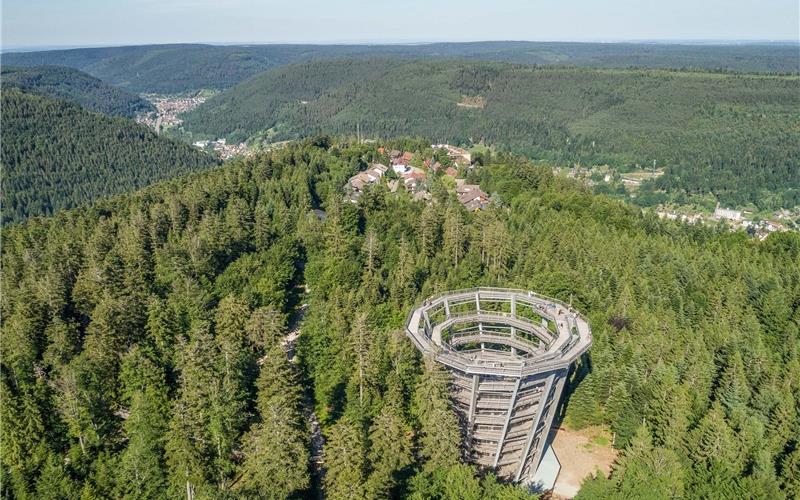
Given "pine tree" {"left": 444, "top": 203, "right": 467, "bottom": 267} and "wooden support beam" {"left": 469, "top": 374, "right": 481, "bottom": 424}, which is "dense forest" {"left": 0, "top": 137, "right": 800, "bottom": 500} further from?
"wooden support beam" {"left": 469, "top": 374, "right": 481, "bottom": 424}

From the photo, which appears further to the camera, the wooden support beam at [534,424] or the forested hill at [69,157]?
the forested hill at [69,157]

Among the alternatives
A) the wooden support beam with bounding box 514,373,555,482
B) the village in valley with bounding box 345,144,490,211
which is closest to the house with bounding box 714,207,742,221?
the village in valley with bounding box 345,144,490,211

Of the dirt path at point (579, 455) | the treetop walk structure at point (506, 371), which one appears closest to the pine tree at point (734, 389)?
the dirt path at point (579, 455)

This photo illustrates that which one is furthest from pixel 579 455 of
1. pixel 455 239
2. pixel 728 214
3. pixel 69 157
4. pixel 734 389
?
pixel 69 157

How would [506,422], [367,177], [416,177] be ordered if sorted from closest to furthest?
[506,422]
[367,177]
[416,177]

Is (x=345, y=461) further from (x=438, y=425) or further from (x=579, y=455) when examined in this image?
(x=579, y=455)

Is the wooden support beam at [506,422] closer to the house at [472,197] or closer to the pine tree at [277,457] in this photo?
the pine tree at [277,457]
